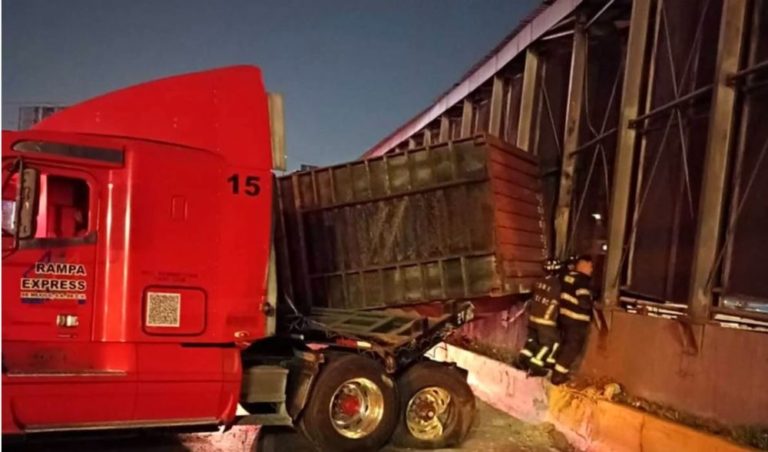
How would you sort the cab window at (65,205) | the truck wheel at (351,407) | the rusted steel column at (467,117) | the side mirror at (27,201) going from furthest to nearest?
the rusted steel column at (467,117), the truck wheel at (351,407), the cab window at (65,205), the side mirror at (27,201)

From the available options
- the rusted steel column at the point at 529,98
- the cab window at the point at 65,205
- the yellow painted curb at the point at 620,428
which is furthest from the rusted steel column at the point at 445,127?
the cab window at the point at 65,205

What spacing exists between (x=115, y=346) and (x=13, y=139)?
5.76ft

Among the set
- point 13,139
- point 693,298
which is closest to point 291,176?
point 13,139

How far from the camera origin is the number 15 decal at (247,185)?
20.4ft

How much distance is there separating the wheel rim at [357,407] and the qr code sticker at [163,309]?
1.80 metres

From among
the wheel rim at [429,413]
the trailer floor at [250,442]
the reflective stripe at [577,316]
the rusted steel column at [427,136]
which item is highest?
the rusted steel column at [427,136]

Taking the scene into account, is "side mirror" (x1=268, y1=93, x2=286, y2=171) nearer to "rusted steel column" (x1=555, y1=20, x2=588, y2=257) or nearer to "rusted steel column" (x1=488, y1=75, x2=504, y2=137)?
"rusted steel column" (x1=555, y1=20, x2=588, y2=257)

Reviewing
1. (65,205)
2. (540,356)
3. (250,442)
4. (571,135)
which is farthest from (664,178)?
A: (65,205)

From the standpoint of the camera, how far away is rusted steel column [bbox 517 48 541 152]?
38.2 feet

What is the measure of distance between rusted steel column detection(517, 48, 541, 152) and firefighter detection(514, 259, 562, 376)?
3.66 m

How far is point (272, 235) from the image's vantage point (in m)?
6.45

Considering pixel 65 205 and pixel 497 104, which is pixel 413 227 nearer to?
pixel 65 205

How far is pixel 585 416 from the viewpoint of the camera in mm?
7445

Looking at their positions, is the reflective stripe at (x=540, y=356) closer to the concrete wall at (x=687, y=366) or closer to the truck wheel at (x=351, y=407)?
the concrete wall at (x=687, y=366)
